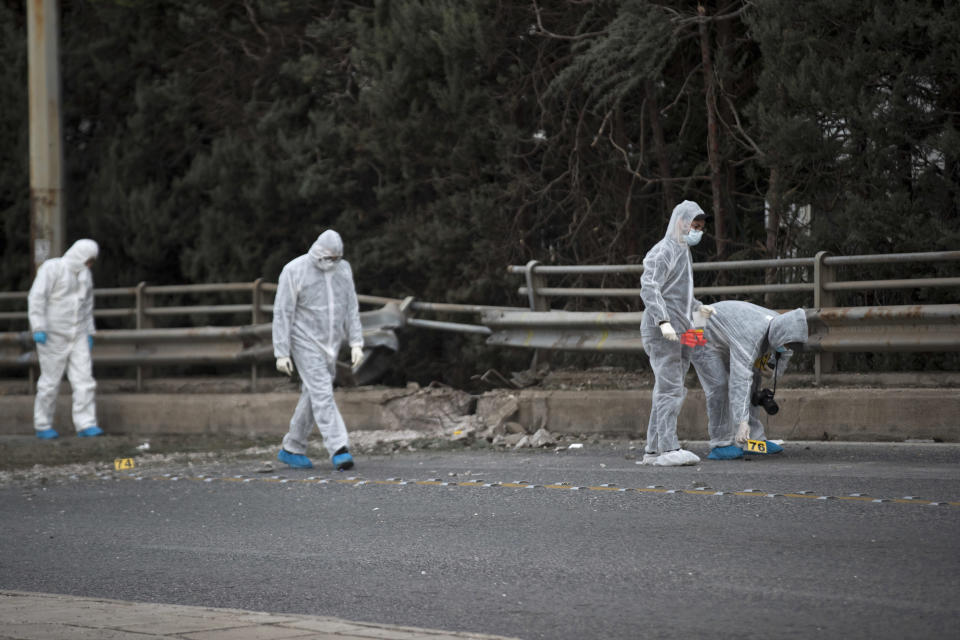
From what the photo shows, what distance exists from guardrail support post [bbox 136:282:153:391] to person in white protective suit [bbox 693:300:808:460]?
274 inches

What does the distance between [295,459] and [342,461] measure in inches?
21.6

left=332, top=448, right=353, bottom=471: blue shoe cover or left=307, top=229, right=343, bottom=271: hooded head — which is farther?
left=307, top=229, right=343, bottom=271: hooded head

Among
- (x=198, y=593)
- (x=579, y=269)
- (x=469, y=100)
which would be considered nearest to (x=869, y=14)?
(x=579, y=269)

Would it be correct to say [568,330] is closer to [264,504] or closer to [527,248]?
[527,248]

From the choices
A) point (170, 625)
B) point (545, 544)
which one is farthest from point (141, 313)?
point (170, 625)

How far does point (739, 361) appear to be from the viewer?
1002 centimetres

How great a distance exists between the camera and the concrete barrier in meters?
10.6

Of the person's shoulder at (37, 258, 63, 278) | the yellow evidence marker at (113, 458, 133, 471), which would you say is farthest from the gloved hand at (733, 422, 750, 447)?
the person's shoulder at (37, 258, 63, 278)

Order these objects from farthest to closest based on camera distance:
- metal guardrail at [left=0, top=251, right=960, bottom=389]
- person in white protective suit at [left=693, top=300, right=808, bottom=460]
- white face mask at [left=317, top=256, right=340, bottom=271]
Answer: white face mask at [left=317, top=256, right=340, bottom=271] < metal guardrail at [left=0, top=251, right=960, bottom=389] < person in white protective suit at [left=693, top=300, right=808, bottom=460]

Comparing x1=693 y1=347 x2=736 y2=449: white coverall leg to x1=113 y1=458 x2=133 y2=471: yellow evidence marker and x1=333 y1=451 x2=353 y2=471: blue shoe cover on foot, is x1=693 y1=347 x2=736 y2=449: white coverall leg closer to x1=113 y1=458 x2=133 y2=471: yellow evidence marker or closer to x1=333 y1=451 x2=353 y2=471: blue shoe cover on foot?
x1=333 y1=451 x2=353 y2=471: blue shoe cover on foot

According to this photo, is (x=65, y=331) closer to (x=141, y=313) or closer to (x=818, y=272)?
(x=141, y=313)

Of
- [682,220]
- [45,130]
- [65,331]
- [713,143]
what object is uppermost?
[45,130]

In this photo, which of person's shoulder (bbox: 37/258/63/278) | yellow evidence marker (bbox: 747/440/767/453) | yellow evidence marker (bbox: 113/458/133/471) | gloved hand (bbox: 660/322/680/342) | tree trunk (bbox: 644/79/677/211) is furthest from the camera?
person's shoulder (bbox: 37/258/63/278)

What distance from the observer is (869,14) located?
1127cm
